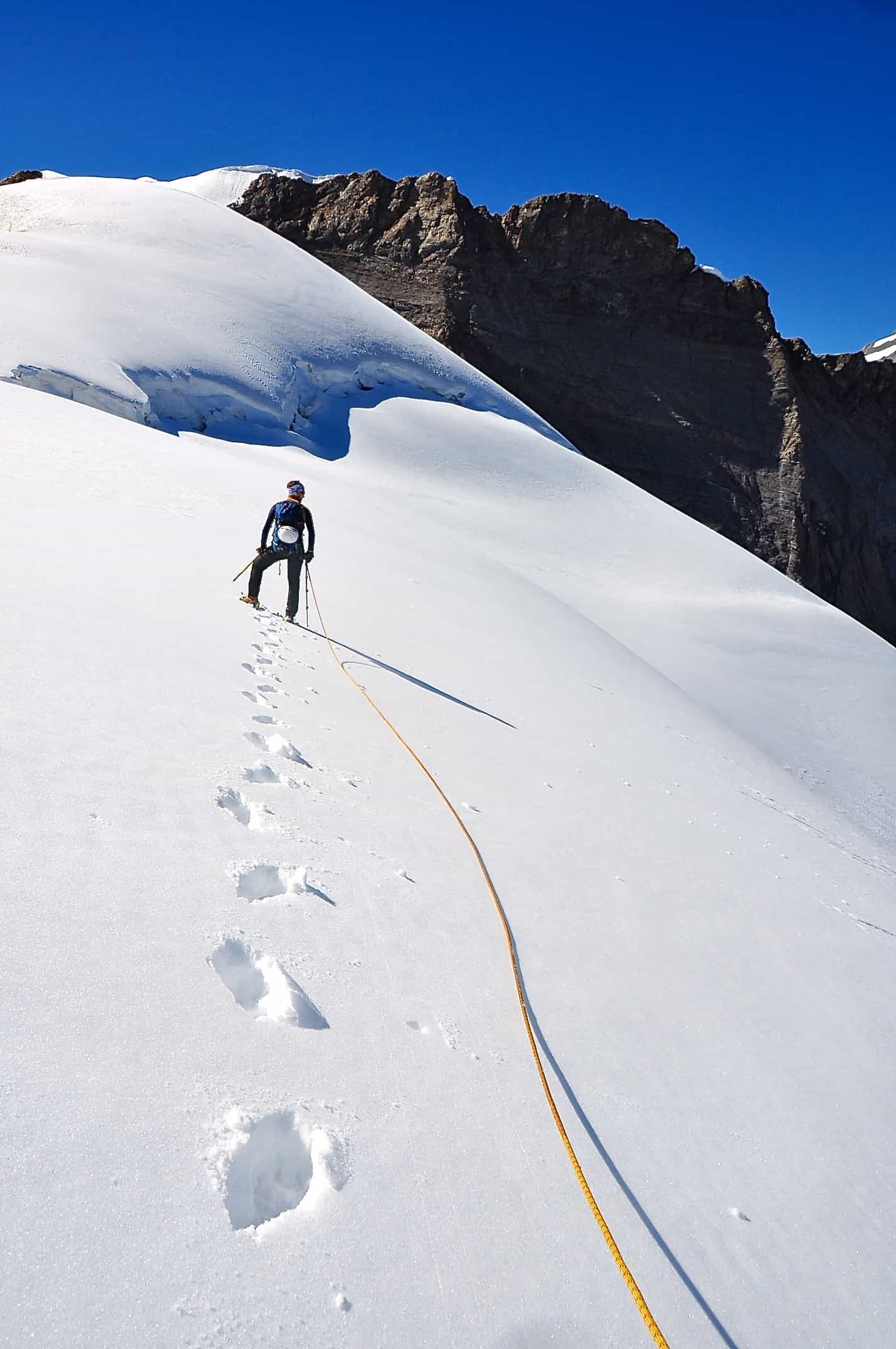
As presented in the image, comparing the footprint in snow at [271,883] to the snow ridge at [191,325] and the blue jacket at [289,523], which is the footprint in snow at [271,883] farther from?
the snow ridge at [191,325]

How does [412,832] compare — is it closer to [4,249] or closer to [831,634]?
[831,634]

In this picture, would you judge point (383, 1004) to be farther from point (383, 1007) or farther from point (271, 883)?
point (271, 883)

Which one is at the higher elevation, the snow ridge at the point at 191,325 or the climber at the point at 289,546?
the snow ridge at the point at 191,325

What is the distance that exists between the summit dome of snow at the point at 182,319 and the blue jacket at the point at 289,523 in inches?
384

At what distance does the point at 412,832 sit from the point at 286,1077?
1.89 meters

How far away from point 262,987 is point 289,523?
576cm

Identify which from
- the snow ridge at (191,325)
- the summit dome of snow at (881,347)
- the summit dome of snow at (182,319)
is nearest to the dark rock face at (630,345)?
the summit dome of snow at (182,319)

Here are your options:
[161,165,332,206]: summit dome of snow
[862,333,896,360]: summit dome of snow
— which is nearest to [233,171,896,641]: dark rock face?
[161,165,332,206]: summit dome of snow

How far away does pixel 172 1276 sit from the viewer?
166cm

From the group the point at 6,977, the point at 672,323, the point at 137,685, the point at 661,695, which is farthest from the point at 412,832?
the point at 672,323

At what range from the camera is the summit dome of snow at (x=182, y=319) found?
17031 millimetres

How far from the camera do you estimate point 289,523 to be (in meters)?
7.76

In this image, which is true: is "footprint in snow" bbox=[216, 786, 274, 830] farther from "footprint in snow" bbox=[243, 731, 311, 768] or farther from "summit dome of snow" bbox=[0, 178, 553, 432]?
"summit dome of snow" bbox=[0, 178, 553, 432]

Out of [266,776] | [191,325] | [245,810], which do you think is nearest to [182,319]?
[191,325]
